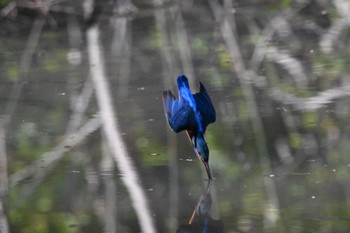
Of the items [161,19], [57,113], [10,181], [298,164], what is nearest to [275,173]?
[298,164]

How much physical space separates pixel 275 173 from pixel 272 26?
11.3 ft

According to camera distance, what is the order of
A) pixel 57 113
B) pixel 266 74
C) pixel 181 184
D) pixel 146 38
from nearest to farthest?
1. pixel 181 184
2. pixel 57 113
3. pixel 266 74
4. pixel 146 38

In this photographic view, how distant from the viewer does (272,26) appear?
799 centimetres

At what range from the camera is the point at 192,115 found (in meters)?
4.75

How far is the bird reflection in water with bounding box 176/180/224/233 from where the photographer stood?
4141 millimetres

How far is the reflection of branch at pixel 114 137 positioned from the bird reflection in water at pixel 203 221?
6.8 inches

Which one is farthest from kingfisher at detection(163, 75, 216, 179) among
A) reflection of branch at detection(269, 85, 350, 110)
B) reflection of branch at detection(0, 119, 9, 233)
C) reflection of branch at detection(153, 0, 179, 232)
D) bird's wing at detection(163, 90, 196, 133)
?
reflection of branch at detection(269, 85, 350, 110)

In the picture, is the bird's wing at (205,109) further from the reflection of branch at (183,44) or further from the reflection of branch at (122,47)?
the reflection of branch at (183,44)

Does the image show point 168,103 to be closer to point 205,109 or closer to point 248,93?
point 205,109

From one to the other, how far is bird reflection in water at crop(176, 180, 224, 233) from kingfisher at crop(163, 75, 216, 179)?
0.24 meters

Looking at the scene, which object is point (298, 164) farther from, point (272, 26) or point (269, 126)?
point (272, 26)

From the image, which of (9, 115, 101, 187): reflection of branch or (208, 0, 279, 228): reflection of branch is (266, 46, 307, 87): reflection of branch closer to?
(208, 0, 279, 228): reflection of branch

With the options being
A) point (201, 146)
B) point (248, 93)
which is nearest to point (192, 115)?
point (201, 146)

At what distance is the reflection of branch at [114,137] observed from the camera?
4.37 metres
